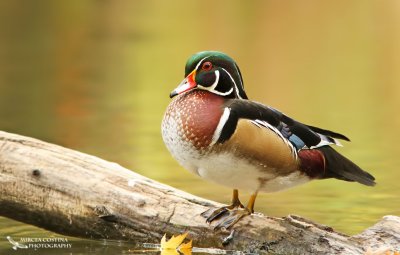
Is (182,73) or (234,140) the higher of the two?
(234,140)

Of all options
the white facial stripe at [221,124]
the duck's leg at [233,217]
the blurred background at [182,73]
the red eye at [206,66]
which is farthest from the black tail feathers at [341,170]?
the blurred background at [182,73]

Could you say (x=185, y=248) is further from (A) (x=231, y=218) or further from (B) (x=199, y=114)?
(B) (x=199, y=114)

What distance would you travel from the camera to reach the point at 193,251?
17.5 feet

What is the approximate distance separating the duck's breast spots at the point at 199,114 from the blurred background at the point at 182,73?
4.39 feet

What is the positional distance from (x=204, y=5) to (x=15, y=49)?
866 centimetres

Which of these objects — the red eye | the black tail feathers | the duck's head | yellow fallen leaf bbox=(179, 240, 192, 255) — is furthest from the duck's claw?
the red eye

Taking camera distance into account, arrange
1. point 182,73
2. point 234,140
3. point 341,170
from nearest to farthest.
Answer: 1. point 234,140
2. point 341,170
3. point 182,73

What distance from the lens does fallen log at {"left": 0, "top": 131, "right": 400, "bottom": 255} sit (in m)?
5.27

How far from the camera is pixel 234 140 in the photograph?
5031mm

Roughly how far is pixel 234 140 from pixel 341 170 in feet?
2.11

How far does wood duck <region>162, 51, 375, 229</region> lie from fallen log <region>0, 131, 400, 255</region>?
0.10 metres

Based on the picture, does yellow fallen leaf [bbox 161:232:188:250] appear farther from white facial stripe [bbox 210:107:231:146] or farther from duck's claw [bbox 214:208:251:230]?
white facial stripe [bbox 210:107:231:146]

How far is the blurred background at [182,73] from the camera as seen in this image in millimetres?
7828

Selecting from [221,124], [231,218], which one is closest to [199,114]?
[221,124]
